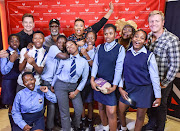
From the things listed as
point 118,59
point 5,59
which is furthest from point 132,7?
point 5,59

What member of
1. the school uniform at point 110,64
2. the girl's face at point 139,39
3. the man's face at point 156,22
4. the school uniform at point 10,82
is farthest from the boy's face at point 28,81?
the man's face at point 156,22

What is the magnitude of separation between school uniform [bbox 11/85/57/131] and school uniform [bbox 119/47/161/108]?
1.41 metres

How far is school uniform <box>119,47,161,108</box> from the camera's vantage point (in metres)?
2.06

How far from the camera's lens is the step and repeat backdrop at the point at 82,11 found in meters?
3.36

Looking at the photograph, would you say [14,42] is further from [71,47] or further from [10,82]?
[71,47]

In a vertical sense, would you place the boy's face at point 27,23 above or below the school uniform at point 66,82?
above

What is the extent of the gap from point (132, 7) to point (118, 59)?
6.10ft

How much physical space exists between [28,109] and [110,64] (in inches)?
55.6

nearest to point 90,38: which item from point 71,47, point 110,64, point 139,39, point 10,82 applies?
point 71,47

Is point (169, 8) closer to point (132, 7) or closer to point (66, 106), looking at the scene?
point (132, 7)

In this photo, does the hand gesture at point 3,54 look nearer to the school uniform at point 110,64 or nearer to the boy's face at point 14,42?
the boy's face at point 14,42

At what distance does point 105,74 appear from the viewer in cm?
228

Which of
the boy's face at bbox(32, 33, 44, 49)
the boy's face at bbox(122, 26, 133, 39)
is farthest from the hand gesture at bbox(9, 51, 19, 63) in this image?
the boy's face at bbox(122, 26, 133, 39)

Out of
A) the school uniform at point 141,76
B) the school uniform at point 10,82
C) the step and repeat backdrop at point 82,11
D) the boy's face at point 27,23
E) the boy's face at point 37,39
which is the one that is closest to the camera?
the school uniform at point 141,76
